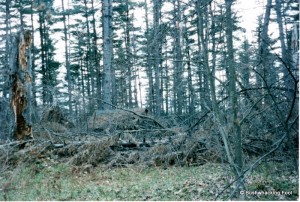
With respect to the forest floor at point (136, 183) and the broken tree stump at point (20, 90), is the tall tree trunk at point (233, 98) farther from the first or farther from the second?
the broken tree stump at point (20, 90)

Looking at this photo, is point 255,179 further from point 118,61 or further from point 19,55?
point 19,55

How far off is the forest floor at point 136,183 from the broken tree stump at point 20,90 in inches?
50.4

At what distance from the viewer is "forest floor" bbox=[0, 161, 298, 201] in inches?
231

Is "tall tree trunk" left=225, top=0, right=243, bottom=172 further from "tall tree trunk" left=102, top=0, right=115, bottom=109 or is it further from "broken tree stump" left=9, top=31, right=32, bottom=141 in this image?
"tall tree trunk" left=102, top=0, right=115, bottom=109

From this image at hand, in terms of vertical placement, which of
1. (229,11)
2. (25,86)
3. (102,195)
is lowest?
(102,195)

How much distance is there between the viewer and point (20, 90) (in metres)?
9.23

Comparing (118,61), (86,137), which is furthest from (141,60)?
(86,137)

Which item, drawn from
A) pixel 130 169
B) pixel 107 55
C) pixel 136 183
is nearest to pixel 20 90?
pixel 130 169

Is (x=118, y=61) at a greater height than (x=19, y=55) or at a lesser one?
lesser

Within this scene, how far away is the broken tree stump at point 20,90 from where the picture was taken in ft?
30.3

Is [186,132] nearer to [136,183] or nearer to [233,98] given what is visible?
[136,183]

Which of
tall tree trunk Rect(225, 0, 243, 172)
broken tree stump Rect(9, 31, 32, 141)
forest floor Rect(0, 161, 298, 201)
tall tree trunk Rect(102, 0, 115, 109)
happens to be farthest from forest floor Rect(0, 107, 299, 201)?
tall tree trunk Rect(102, 0, 115, 109)

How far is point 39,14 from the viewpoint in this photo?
29406 millimetres

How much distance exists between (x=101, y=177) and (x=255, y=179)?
3.45 metres
